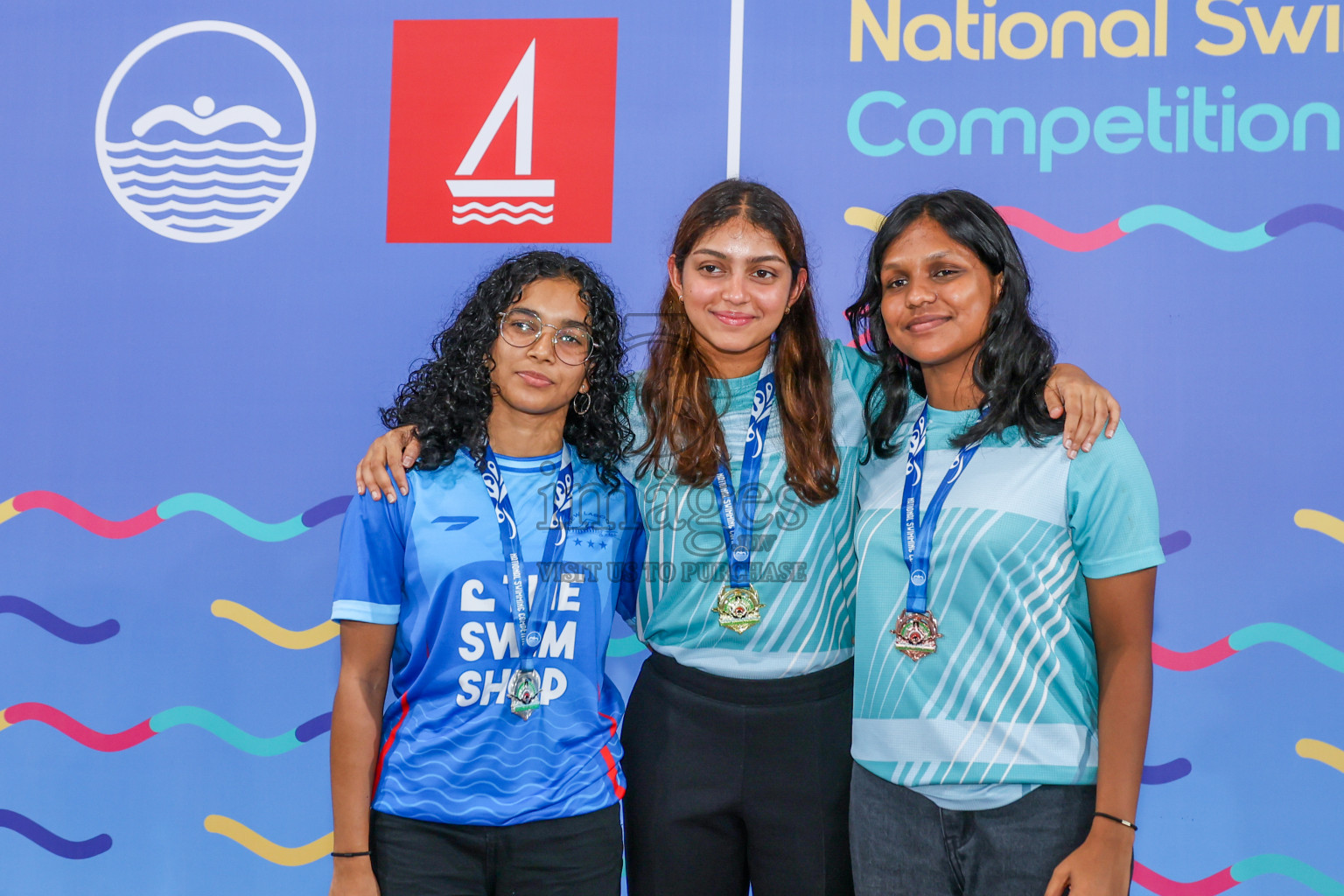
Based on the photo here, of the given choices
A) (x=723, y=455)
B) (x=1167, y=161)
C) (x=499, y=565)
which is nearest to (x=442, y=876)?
(x=499, y=565)

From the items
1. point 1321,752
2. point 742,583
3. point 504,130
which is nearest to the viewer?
point 742,583

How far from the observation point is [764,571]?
1874 millimetres

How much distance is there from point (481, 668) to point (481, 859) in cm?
34


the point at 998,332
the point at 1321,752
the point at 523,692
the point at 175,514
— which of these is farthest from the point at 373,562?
the point at 1321,752

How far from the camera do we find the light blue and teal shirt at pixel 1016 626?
1588mm

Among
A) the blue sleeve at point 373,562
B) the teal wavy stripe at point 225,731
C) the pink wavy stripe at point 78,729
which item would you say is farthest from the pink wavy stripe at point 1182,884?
the pink wavy stripe at point 78,729

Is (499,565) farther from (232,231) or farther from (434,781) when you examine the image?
(232,231)

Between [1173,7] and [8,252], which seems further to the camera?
[8,252]

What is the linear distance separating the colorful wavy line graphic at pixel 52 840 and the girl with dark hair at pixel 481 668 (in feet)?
6.08

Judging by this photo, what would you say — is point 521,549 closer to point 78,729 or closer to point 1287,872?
point 78,729

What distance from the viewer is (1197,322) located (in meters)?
2.70

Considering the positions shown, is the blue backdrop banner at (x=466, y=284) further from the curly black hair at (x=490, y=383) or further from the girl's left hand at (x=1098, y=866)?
the girl's left hand at (x=1098, y=866)

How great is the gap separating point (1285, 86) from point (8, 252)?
12.9 ft

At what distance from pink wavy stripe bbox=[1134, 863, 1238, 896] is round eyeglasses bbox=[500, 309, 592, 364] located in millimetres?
2160
